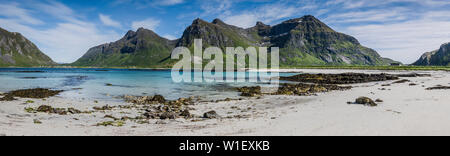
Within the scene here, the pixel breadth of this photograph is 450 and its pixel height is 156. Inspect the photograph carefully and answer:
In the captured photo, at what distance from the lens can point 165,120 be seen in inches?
629

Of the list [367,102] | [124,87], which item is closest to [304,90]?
[367,102]

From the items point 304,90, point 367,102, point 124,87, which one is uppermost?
point 367,102

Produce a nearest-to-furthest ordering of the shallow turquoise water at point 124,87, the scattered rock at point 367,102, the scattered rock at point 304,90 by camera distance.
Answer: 1. the scattered rock at point 367,102
2. the scattered rock at point 304,90
3. the shallow turquoise water at point 124,87

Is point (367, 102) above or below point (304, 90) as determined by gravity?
above

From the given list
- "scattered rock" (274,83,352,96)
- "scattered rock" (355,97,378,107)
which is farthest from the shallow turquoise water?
"scattered rock" (355,97,378,107)

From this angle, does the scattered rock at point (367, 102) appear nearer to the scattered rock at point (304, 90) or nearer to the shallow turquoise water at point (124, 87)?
the scattered rock at point (304, 90)

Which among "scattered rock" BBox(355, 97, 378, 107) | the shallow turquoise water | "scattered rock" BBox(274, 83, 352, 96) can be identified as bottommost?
the shallow turquoise water

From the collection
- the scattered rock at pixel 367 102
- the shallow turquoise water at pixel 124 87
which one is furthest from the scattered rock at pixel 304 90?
the scattered rock at pixel 367 102

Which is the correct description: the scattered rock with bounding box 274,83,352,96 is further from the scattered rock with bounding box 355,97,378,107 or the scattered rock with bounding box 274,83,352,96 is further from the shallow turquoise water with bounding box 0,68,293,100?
the scattered rock with bounding box 355,97,378,107

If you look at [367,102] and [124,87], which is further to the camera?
[124,87]

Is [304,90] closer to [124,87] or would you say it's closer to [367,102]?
[367,102]
